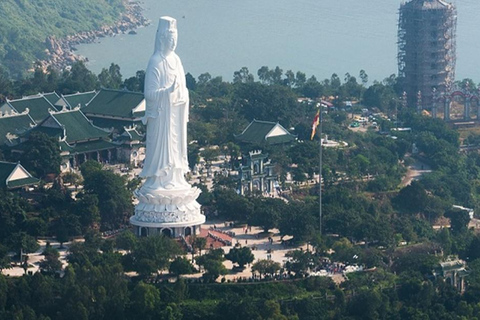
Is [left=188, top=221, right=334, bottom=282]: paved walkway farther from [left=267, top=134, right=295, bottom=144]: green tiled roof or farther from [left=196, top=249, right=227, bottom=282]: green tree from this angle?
[left=267, top=134, right=295, bottom=144]: green tiled roof

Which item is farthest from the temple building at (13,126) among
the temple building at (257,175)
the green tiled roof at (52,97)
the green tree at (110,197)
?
the temple building at (257,175)

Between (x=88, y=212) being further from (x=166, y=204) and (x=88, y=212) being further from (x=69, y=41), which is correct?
(x=69, y=41)

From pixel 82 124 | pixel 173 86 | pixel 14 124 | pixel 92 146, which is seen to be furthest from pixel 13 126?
pixel 173 86

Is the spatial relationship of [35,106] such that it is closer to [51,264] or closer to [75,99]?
[75,99]

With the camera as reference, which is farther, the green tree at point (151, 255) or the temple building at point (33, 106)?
the temple building at point (33, 106)

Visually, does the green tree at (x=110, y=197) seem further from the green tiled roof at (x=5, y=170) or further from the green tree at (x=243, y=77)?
the green tree at (x=243, y=77)

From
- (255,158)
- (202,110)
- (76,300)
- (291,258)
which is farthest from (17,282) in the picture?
(202,110)
